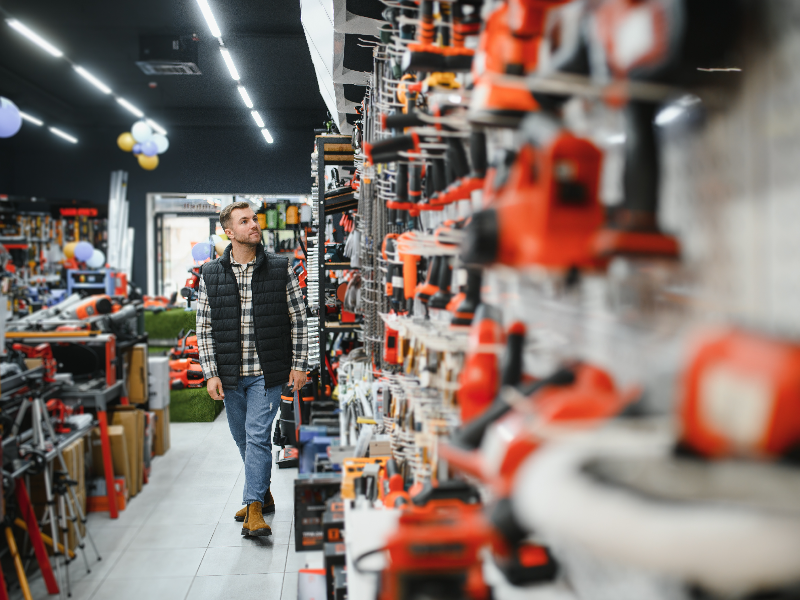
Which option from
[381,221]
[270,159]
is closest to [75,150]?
[270,159]

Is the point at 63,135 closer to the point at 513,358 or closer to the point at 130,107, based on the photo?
the point at 130,107

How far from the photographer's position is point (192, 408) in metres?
6.35

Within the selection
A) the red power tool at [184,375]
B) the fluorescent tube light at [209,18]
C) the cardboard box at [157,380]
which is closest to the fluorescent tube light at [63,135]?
the fluorescent tube light at [209,18]

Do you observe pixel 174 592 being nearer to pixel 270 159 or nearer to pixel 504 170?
pixel 504 170

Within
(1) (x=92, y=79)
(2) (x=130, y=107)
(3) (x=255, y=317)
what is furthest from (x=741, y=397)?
(2) (x=130, y=107)

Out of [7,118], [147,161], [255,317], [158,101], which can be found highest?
[158,101]

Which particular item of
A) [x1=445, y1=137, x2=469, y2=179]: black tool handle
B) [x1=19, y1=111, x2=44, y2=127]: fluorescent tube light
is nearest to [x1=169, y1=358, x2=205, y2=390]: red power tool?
[x1=445, y1=137, x2=469, y2=179]: black tool handle

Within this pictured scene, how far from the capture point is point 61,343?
4113 millimetres

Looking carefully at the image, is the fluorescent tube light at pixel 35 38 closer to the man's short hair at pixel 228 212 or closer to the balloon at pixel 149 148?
the balloon at pixel 149 148

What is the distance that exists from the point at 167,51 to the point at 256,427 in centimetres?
487

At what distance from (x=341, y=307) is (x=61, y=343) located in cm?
190

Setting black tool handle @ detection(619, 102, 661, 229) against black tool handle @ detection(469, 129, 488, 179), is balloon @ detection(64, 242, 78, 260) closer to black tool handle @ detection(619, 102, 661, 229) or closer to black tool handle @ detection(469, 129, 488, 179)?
black tool handle @ detection(469, 129, 488, 179)

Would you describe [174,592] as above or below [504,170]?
below

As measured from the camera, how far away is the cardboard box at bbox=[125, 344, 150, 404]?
453 cm
